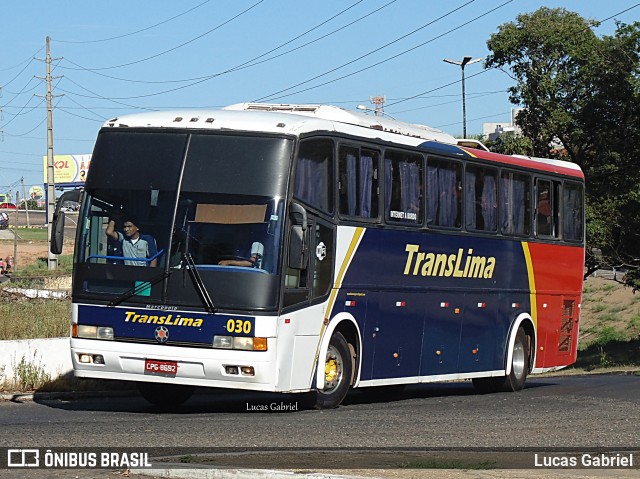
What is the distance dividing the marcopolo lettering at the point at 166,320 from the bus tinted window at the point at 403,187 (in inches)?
156

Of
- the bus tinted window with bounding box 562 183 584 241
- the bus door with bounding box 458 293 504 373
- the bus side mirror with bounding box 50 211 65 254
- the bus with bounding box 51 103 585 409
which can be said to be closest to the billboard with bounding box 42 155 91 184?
the bus tinted window with bounding box 562 183 584 241

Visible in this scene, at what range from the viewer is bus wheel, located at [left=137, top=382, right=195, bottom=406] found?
1575 cm

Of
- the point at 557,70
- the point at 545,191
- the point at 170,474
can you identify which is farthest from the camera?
the point at 557,70

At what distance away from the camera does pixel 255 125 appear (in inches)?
574

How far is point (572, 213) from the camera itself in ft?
75.9

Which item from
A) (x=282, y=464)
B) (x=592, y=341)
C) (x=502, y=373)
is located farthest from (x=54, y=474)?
(x=592, y=341)

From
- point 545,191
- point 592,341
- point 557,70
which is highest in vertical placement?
point 557,70

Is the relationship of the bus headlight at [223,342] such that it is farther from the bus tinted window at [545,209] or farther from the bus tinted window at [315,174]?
the bus tinted window at [545,209]

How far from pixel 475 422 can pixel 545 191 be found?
9.00 metres

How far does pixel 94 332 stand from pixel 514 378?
9.36 m

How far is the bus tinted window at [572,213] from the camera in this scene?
74.7ft

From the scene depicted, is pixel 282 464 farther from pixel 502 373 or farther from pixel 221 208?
pixel 502 373

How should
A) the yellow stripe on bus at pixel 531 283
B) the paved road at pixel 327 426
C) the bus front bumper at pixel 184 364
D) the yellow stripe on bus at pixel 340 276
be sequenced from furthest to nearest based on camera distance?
the yellow stripe on bus at pixel 531 283, the yellow stripe on bus at pixel 340 276, the bus front bumper at pixel 184 364, the paved road at pixel 327 426

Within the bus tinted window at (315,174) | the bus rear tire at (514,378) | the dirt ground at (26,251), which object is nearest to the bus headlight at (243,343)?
the bus tinted window at (315,174)
